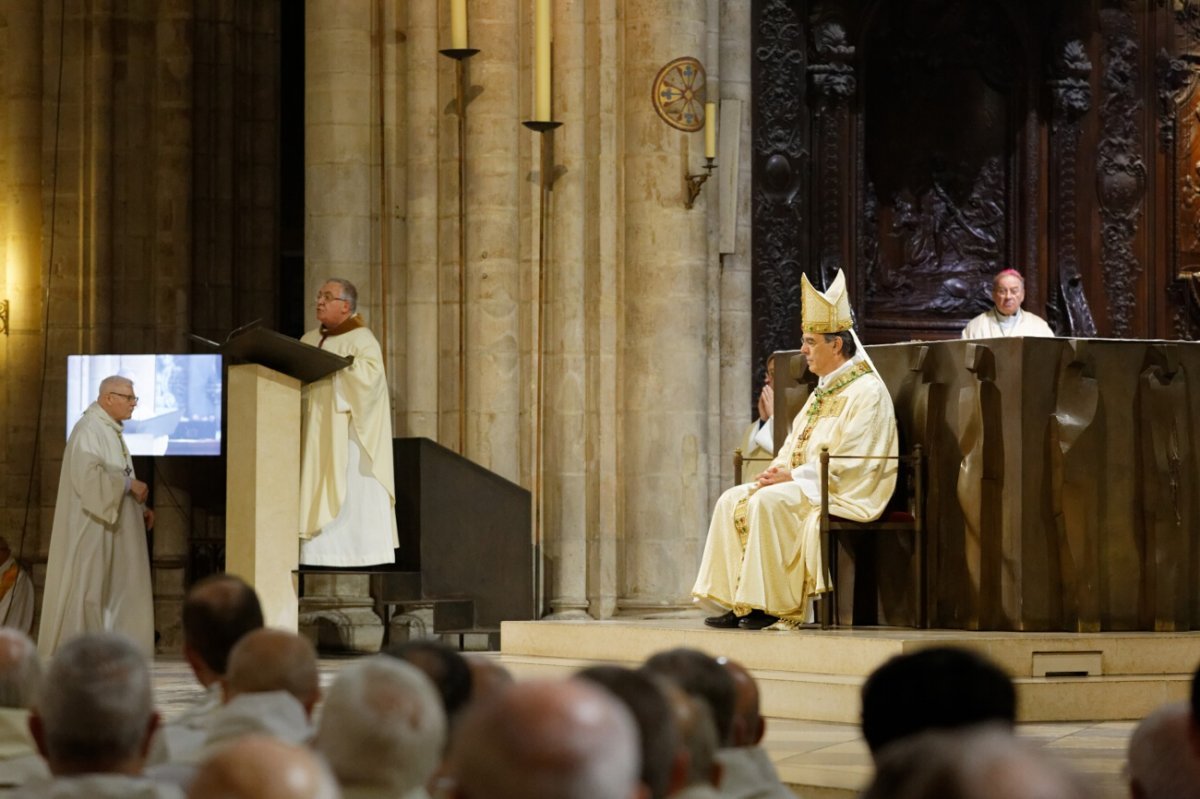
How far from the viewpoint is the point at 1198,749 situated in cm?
325

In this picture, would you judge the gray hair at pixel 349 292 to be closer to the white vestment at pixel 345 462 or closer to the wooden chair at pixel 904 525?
the white vestment at pixel 345 462

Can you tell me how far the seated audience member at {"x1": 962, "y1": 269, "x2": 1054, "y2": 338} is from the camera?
11586 millimetres

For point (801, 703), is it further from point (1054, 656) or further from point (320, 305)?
point (320, 305)

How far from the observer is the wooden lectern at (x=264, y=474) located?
955 centimetres

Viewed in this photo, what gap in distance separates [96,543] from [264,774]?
368 inches

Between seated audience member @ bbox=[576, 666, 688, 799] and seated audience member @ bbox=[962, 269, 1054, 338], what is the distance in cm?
897

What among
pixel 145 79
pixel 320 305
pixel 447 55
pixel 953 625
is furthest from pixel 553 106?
pixel 953 625

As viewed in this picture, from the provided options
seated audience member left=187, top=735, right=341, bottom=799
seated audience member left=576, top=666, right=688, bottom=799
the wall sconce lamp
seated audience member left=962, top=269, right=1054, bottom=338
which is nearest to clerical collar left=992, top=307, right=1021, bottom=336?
seated audience member left=962, top=269, right=1054, bottom=338

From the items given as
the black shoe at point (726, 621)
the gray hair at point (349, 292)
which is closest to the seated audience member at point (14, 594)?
the gray hair at point (349, 292)

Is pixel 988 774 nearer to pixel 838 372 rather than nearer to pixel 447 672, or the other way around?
A: pixel 447 672

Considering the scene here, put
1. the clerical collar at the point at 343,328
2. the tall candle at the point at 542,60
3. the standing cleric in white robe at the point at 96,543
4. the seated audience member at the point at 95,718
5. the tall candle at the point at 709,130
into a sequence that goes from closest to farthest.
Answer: the seated audience member at the point at 95,718
the clerical collar at the point at 343,328
the standing cleric in white robe at the point at 96,543
the tall candle at the point at 542,60
the tall candle at the point at 709,130

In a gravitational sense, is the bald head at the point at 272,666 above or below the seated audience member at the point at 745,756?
above

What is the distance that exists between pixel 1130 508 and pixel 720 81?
5262 millimetres

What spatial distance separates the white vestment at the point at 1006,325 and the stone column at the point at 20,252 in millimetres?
6350
